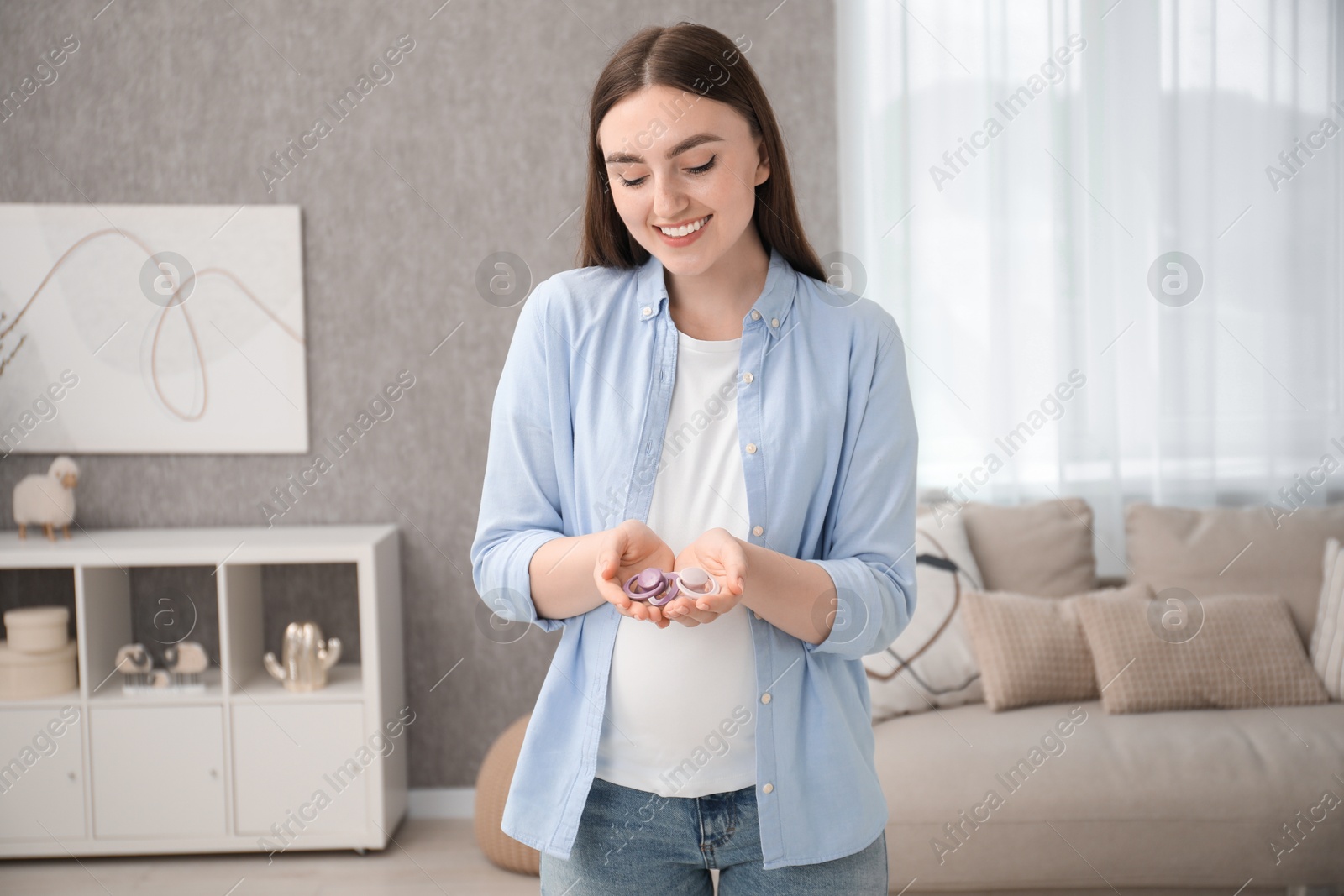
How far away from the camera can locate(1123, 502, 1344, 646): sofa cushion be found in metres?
2.60

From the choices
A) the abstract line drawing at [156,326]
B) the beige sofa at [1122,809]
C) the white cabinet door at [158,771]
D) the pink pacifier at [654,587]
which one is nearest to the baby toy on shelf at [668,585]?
the pink pacifier at [654,587]

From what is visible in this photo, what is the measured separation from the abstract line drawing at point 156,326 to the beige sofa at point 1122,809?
1979 millimetres

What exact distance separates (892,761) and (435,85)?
218 cm

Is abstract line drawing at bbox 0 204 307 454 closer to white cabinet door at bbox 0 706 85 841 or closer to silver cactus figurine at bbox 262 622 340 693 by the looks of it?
silver cactus figurine at bbox 262 622 340 693

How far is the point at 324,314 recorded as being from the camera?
2844 mm

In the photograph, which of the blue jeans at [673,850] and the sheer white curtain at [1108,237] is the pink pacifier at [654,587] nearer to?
the blue jeans at [673,850]

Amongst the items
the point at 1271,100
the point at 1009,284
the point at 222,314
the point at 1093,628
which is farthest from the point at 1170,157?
the point at 222,314

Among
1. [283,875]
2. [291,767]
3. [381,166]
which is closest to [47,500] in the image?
[291,767]

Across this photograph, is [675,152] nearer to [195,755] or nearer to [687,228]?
[687,228]

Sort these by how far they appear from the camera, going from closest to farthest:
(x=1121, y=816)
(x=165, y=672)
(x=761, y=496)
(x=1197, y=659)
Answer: (x=761, y=496) < (x=1121, y=816) < (x=1197, y=659) < (x=165, y=672)

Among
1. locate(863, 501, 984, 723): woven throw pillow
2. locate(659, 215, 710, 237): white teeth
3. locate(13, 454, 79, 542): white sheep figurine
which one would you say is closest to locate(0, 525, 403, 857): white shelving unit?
locate(13, 454, 79, 542): white sheep figurine

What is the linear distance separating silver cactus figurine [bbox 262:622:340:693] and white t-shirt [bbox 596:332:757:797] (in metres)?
1.87

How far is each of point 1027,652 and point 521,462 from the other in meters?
1.80

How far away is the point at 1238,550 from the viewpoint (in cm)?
265
